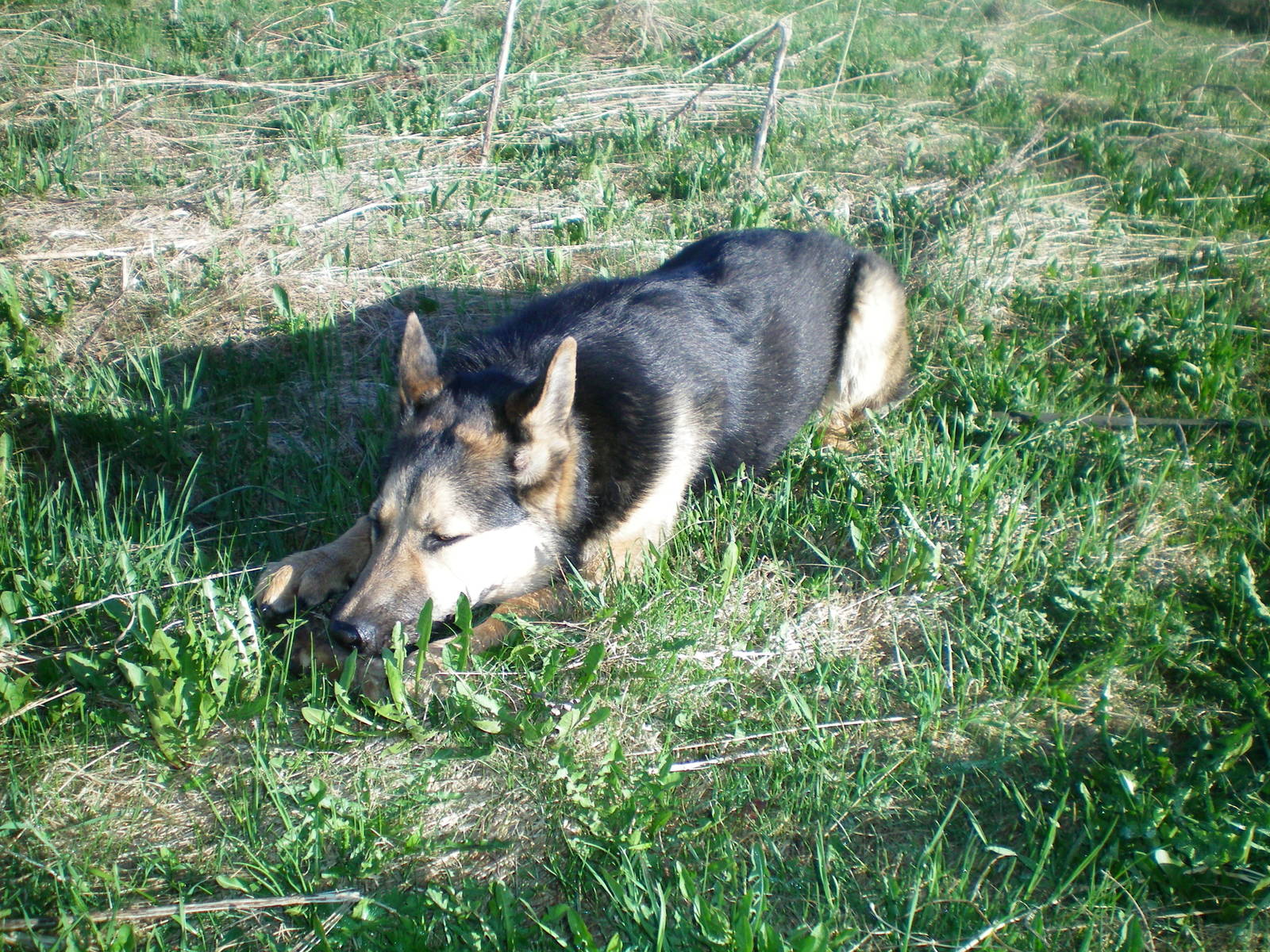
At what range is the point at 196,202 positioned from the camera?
5.78 metres

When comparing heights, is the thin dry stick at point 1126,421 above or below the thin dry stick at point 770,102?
below

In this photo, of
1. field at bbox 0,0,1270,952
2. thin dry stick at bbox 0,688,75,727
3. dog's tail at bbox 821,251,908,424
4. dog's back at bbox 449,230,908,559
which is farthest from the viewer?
dog's tail at bbox 821,251,908,424

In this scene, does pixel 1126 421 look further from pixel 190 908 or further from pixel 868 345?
pixel 190 908

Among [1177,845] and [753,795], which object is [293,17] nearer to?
A: [753,795]

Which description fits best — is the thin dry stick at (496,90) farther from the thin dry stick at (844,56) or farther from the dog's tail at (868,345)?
the dog's tail at (868,345)

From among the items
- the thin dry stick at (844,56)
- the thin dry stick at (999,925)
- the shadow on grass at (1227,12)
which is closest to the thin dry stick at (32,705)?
the thin dry stick at (999,925)

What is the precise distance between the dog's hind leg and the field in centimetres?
17

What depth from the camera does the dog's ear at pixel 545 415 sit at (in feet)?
9.68

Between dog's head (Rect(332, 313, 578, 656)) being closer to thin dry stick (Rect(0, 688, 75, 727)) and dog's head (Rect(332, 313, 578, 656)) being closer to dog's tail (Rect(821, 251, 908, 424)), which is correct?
thin dry stick (Rect(0, 688, 75, 727))

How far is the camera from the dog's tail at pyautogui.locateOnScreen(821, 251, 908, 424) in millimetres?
4629

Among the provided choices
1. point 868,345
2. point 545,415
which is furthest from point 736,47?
point 545,415

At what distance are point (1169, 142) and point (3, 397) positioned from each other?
344 inches

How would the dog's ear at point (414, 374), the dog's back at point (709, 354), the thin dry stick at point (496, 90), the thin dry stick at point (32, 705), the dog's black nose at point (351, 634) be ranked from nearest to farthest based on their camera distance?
the thin dry stick at point (32, 705), the dog's black nose at point (351, 634), the dog's ear at point (414, 374), the dog's back at point (709, 354), the thin dry stick at point (496, 90)

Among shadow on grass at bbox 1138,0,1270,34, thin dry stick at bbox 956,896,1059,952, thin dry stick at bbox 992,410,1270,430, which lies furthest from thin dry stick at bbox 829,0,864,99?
thin dry stick at bbox 956,896,1059,952
